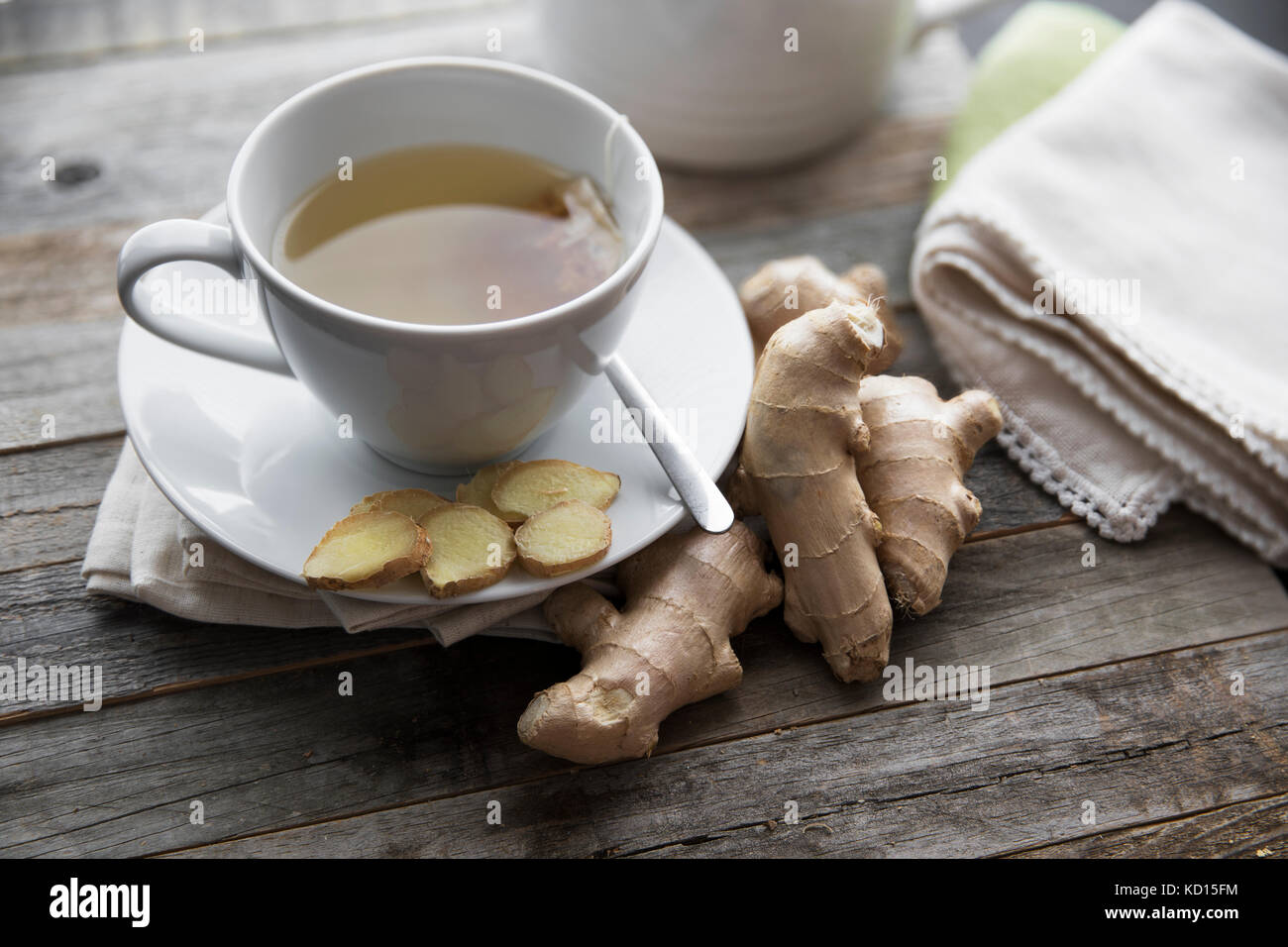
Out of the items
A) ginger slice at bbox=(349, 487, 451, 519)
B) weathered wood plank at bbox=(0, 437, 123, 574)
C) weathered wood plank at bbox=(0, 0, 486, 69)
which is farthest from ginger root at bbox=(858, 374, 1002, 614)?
weathered wood plank at bbox=(0, 0, 486, 69)

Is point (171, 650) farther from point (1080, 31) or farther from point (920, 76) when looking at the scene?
point (1080, 31)

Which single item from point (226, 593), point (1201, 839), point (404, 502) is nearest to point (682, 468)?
point (404, 502)

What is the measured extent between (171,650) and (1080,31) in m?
1.24

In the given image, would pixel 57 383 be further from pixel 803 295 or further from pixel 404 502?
pixel 803 295

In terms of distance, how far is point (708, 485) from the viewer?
83cm

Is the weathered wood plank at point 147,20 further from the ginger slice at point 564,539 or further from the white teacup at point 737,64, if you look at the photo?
the ginger slice at point 564,539

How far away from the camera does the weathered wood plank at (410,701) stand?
755 millimetres

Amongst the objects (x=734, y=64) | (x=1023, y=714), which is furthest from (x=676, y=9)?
(x=1023, y=714)

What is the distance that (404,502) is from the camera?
81 centimetres

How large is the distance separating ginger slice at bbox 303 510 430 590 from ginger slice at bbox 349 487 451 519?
0.03 meters

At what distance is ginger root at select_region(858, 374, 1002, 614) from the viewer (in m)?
0.86

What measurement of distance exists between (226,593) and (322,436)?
0.48ft

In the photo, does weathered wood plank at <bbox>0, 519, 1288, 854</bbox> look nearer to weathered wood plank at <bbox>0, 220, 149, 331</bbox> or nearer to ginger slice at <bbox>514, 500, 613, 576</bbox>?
ginger slice at <bbox>514, 500, 613, 576</bbox>

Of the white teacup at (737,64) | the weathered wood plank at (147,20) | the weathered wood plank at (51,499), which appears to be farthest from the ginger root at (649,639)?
the weathered wood plank at (147,20)
